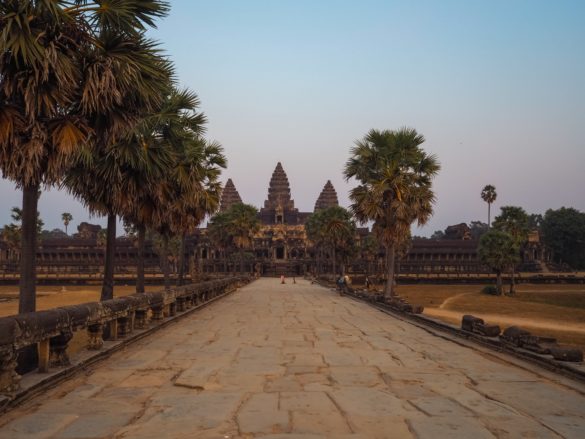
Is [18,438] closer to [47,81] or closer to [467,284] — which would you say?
[47,81]

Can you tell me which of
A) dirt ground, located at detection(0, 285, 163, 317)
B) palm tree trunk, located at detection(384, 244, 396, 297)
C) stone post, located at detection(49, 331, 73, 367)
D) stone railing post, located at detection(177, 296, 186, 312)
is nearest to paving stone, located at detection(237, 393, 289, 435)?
stone post, located at detection(49, 331, 73, 367)

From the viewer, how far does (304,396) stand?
22.2 ft

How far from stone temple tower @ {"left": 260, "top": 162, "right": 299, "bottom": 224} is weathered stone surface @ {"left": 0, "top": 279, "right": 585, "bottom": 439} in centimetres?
12352

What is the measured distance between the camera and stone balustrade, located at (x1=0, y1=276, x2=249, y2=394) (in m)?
6.27

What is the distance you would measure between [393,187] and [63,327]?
21889mm

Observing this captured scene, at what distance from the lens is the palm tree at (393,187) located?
91.2 ft

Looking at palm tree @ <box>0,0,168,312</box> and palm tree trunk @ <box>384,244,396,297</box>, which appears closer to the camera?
palm tree @ <box>0,0,168,312</box>

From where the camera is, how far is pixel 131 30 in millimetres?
9062

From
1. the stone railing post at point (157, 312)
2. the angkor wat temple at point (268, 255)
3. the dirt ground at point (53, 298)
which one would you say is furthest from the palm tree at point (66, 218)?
the stone railing post at point (157, 312)

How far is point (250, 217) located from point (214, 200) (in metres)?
38.5

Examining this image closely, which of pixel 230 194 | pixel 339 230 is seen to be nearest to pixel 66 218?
pixel 230 194

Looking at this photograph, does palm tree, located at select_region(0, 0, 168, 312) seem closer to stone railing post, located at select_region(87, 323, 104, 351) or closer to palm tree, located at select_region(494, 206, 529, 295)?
stone railing post, located at select_region(87, 323, 104, 351)

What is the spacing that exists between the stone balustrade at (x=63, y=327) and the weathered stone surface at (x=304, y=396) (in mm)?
431

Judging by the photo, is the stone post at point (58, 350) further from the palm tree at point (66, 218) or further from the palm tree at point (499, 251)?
the palm tree at point (66, 218)
